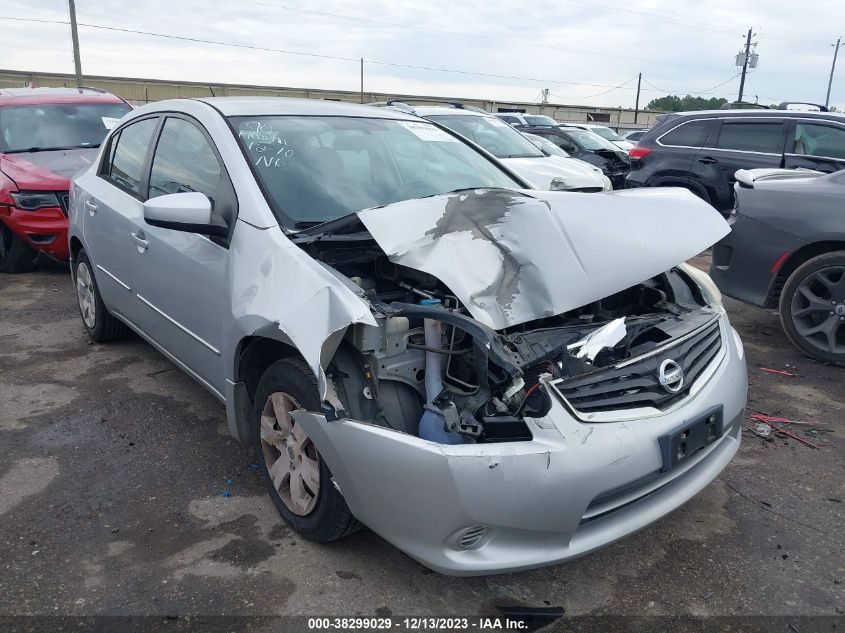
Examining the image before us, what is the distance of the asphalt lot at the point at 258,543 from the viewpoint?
250 cm

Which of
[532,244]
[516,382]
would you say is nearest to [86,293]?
[532,244]

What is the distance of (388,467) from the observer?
7.28 feet

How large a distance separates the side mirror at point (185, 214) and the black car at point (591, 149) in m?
9.95

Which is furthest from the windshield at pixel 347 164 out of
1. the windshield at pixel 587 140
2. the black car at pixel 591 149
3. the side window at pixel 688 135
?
the windshield at pixel 587 140

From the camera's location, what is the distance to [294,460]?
2764 mm

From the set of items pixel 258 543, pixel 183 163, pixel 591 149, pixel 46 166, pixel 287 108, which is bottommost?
pixel 258 543

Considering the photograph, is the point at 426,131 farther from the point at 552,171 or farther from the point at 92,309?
the point at 552,171

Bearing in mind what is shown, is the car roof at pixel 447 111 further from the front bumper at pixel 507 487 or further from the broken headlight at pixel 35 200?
the front bumper at pixel 507 487

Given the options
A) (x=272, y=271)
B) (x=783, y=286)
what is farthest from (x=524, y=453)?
(x=783, y=286)

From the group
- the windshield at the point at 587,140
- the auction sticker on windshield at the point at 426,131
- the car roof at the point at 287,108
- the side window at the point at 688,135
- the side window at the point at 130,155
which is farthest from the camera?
the windshield at the point at 587,140

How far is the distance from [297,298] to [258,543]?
1055 millimetres

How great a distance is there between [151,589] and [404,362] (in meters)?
1.26

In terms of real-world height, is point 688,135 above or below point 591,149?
above

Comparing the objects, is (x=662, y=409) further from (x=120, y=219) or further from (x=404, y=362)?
(x=120, y=219)
